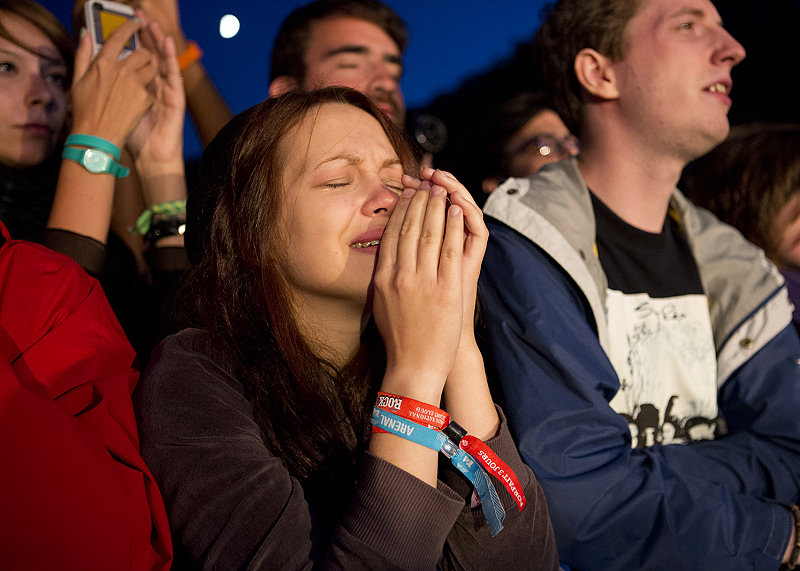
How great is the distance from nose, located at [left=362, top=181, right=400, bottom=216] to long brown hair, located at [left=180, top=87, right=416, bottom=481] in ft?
0.61

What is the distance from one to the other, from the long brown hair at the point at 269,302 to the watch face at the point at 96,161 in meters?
0.36

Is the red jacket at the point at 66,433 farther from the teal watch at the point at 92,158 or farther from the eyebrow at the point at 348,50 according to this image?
the eyebrow at the point at 348,50

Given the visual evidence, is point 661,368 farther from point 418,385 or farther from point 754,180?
point 754,180

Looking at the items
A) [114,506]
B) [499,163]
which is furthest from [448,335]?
[499,163]

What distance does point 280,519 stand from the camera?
1.04 m

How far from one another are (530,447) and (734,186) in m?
1.89

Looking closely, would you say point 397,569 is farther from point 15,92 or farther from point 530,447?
point 15,92

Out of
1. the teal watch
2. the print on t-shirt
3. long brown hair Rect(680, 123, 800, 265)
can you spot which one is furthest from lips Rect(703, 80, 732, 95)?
the teal watch

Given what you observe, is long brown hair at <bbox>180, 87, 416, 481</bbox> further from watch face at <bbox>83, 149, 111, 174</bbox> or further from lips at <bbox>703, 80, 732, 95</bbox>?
lips at <bbox>703, 80, 732, 95</bbox>

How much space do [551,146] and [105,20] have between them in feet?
5.87

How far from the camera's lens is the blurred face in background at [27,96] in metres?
1.95

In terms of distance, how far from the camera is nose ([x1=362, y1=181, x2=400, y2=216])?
1335mm

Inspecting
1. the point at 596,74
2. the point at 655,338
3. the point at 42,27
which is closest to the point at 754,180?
the point at 596,74

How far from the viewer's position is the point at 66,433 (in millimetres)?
952
